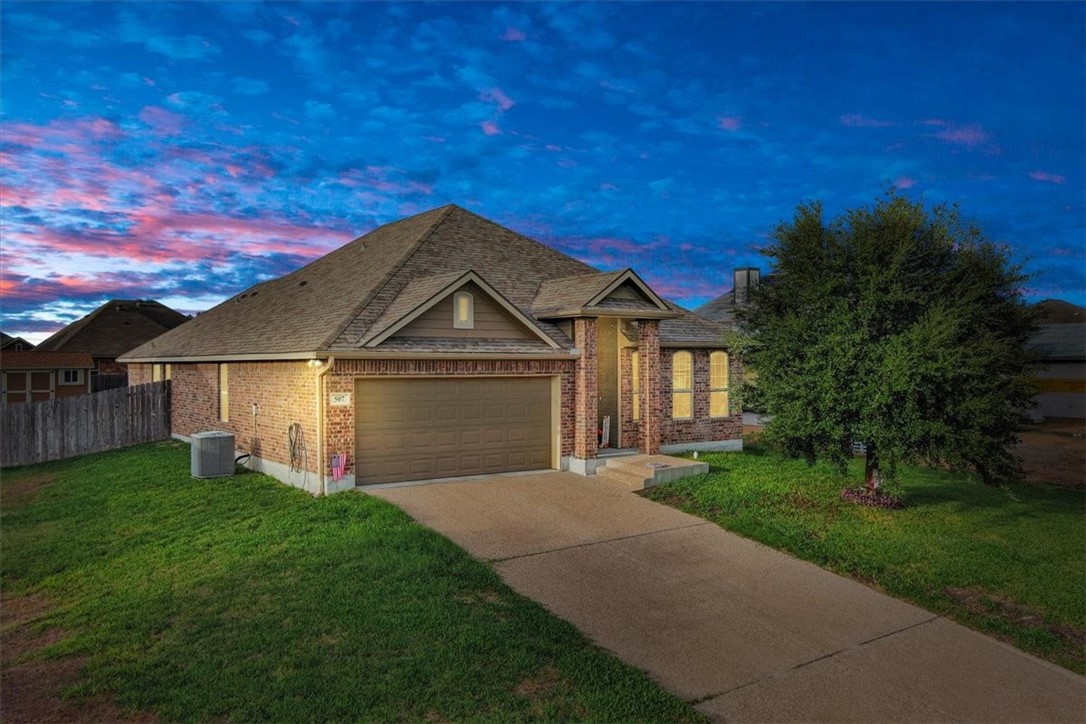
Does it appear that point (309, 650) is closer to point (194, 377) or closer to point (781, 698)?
point (781, 698)

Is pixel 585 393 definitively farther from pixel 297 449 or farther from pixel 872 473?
pixel 297 449

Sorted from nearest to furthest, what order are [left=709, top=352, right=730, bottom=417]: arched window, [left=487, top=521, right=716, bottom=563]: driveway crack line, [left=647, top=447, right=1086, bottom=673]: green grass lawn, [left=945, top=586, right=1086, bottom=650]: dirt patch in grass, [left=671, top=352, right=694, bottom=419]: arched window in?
[left=945, top=586, right=1086, bottom=650]: dirt patch in grass
[left=647, top=447, right=1086, bottom=673]: green grass lawn
[left=487, top=521, right=716, bottom=563]: driveway crack line
[left=671, top=352, right=694, bottom=419]: arched window
[left=709, top=352, right=730, bottom=417]: arched window

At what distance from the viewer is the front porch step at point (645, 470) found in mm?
13602

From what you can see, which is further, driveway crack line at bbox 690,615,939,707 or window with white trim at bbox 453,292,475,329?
window with white trim at bbox 453,292,475,329

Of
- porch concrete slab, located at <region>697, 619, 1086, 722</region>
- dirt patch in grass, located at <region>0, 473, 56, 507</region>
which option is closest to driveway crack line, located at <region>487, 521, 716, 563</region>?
porch concrete slab, located at <region>697, 619, 1086, 722</region>

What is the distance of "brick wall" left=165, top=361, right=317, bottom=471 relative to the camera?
13180 mm

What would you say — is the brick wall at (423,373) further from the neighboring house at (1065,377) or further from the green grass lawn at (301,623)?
the neighboring house at (1065,377)

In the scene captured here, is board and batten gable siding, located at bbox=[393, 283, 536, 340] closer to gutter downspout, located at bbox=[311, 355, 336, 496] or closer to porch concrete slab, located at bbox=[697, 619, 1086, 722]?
gutter downspout, located at bbox=[311, 355, 336, 496]

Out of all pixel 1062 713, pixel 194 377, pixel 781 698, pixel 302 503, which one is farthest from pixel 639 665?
pixel 194 377

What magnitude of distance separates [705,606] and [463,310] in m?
8.50

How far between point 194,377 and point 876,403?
18056 mm

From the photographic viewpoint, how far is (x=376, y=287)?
14.8 metres

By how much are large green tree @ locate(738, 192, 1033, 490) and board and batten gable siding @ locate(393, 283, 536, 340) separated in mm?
5374

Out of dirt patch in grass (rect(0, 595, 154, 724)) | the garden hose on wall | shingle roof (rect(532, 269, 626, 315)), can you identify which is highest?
shingle roof (rect(532, 269, 626, 315))
